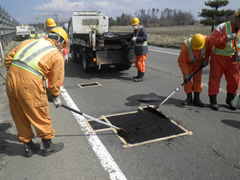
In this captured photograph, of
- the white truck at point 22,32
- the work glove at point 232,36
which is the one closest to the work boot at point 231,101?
the work glove at point 232,36

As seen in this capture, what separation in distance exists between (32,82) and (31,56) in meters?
0.33

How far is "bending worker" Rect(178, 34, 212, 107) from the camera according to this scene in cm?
410

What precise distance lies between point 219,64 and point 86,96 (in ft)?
10.8

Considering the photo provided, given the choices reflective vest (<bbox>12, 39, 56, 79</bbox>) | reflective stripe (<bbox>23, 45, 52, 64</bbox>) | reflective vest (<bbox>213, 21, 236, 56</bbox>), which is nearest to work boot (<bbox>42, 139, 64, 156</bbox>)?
reflective vest (<bbox>12, 39, 56, 79</bbox>)

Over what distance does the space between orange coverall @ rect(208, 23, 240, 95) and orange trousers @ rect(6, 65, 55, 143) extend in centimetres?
345

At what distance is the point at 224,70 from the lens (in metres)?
4.28

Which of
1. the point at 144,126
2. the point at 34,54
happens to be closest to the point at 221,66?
the point at 144,126

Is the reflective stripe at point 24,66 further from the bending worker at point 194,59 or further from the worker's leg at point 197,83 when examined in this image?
the worker's leg at point 197,83

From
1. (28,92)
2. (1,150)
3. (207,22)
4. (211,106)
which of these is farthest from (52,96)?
(207,22)

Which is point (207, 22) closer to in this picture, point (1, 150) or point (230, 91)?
point (230, 91)

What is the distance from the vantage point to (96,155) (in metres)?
2.84

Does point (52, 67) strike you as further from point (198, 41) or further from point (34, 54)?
point (198, 41)

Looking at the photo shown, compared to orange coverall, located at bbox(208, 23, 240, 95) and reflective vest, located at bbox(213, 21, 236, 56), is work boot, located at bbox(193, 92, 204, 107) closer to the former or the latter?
orange coverall, located at bbox(208, 23, 240, 95)

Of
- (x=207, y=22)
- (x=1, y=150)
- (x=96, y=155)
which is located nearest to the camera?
(x=96, y=155)
